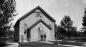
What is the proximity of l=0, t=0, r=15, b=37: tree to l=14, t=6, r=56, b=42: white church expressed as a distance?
8658mm

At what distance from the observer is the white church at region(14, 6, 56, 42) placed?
105ft

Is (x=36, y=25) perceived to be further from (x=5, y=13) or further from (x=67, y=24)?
(x=67, y=24)

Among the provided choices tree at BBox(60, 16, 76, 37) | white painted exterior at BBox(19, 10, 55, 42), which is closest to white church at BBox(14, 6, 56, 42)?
white painted exterior at BBox(19, 10, 55, 42)

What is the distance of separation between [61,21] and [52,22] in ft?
124

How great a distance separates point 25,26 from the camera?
34.8 meters

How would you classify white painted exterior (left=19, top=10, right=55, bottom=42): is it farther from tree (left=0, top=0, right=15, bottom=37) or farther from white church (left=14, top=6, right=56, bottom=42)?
tree (left=0, top=0, right=15, bottom=37)

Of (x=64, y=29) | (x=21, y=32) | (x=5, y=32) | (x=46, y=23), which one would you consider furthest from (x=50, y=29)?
(x=64, y=29)

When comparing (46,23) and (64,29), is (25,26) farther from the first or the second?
(64,29)

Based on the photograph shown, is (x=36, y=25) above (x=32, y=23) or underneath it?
underneath

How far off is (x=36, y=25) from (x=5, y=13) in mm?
11405

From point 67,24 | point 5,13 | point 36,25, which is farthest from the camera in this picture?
point 67,24

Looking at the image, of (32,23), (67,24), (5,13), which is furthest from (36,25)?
(67,24)

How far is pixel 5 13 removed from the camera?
22703mm

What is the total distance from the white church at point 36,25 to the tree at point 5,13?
28.4 feet
